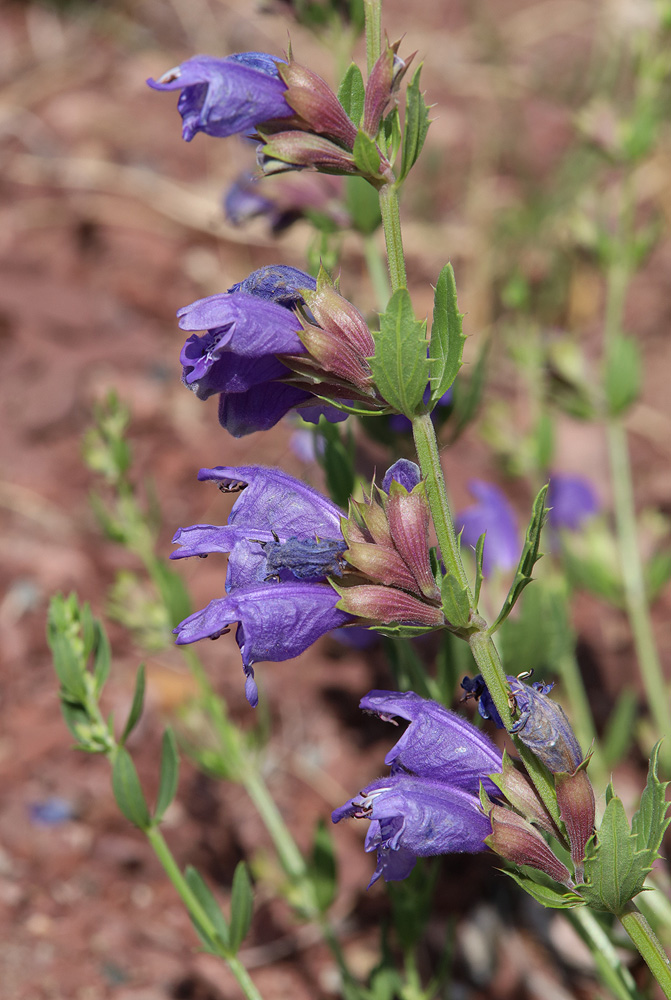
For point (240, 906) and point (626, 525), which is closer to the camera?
point (240, 906)

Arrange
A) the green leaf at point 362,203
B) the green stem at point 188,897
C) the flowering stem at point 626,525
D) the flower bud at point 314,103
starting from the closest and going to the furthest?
the flower bud at point 314,103
the green stem at point 188,897
the green leaf at point 362,203
the flowering stem at point 626,525

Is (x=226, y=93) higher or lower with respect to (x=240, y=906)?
higher

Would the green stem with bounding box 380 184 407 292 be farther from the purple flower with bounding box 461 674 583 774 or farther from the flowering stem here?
the flowering stem

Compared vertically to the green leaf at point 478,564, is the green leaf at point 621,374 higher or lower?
lower

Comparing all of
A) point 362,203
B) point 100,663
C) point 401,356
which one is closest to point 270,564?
point 401,356

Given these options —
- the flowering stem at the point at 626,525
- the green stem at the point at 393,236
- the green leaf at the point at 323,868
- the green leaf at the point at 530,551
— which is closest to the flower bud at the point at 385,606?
the green leaf at the point at 530,551

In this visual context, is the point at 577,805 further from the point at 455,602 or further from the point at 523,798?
the point at 455,602

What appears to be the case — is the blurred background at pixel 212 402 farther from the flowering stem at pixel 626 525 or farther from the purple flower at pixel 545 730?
the purple flower at pixel 545 730

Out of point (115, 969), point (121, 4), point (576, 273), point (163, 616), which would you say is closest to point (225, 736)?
point (163, 616)
